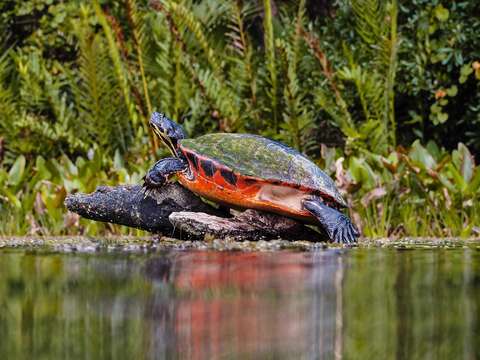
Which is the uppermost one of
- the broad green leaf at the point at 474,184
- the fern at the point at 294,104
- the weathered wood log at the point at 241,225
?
the fern at the point at 294,104

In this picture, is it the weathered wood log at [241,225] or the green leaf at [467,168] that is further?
the green leaf at [467,168]

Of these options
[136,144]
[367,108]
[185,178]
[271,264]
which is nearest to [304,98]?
[367,108]

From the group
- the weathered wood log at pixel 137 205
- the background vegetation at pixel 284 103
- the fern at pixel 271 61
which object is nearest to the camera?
the weathered wood log at pixel 137 205

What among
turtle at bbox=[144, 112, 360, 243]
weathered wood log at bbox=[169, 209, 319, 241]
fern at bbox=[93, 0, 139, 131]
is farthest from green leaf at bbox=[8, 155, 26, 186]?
weathered wood log at bbox=[169, 209, 319, 241]

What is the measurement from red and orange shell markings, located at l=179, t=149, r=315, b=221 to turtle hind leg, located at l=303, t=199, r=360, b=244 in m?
0.07

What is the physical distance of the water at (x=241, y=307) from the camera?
2.49 meters

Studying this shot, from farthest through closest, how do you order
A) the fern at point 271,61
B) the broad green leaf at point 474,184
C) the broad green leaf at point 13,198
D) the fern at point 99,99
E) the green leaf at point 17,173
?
the fern at point 99,99 < the fern at point 271,61 < the green leaf at point 17,173 < the broad green leaf at point 13,198 < the broad green leaf at point 474,184

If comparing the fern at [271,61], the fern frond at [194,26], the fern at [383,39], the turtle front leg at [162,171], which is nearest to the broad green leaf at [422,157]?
the fern at [383,39]

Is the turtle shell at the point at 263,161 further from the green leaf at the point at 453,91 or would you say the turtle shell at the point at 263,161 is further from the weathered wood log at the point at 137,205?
the green leaf at the point at 453,91

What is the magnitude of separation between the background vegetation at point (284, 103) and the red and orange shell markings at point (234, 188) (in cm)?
194

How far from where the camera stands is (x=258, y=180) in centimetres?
587

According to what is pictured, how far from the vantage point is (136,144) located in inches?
370

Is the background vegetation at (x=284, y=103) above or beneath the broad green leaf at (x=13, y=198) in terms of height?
above

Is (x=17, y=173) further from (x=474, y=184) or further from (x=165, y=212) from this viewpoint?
(x=474, y=184)
